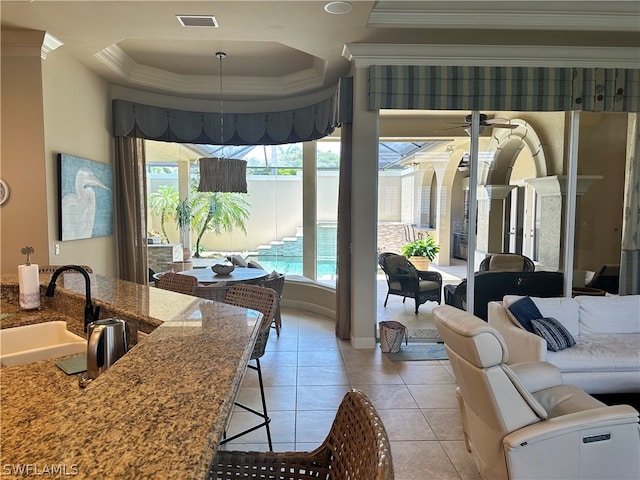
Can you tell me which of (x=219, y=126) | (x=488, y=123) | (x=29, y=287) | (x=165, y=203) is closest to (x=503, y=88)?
(x=488, y=123)

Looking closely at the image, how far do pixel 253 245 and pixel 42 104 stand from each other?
11.4 ft

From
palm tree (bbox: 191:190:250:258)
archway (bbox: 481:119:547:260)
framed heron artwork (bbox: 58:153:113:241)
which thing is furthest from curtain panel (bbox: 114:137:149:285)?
archway (bbox: 481:119:547:260)

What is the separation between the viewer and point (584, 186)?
16.3 ft

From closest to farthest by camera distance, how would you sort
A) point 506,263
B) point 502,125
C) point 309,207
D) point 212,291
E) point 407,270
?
point 212,291 < point 502,125 < point 407,270 < point 506,263 < point 309,207

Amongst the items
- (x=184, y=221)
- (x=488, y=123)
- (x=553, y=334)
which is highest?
(x=488, y=123)

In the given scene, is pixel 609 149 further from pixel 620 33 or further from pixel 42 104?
pixel 42 104

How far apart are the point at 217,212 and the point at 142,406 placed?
5835mm

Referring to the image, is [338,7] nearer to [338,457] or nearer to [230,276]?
[230,276]

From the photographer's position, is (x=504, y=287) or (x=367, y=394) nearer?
(x=367, y=394)

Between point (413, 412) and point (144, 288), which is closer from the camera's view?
point (144, 288)

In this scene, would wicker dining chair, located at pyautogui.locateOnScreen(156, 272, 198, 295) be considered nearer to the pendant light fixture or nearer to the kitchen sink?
the kitchen sink

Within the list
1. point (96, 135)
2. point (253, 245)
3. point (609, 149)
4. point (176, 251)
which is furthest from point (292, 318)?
point (609, 149)

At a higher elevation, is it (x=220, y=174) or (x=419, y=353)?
(x=220, y=174)

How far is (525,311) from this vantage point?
11.7 ft
